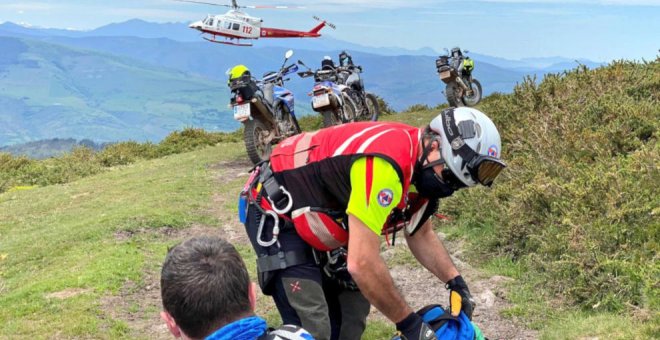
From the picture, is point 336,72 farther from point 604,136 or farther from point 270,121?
point 604,136

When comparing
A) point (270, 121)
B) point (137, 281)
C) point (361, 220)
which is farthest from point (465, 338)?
point (270, 121)

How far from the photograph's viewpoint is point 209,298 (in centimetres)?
236

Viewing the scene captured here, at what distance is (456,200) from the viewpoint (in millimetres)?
9383

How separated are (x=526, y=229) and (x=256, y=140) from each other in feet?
25.1

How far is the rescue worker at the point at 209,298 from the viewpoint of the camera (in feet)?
7.73

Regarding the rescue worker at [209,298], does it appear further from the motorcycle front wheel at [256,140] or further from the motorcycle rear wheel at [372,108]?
the motorcycle rear wheel at [372,108]

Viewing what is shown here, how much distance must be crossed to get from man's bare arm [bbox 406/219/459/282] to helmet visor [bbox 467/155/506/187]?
30.3 inches

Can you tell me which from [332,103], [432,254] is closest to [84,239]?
[332,103]

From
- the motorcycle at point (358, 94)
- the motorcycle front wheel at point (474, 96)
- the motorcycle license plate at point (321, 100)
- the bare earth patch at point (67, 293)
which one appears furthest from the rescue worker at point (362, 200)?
the motorcycle front wheel at point (474, 96)

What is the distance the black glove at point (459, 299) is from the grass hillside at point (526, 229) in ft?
6.05

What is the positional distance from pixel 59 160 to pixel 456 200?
17.5 meters

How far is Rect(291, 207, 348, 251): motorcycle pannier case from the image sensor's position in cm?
359

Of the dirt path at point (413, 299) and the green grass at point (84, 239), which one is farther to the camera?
the green grass at point (84, 239)

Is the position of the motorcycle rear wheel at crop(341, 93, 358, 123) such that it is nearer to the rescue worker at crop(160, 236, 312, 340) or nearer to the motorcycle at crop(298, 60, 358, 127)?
the motorcycle at crop(298, 60, 358, 127)
